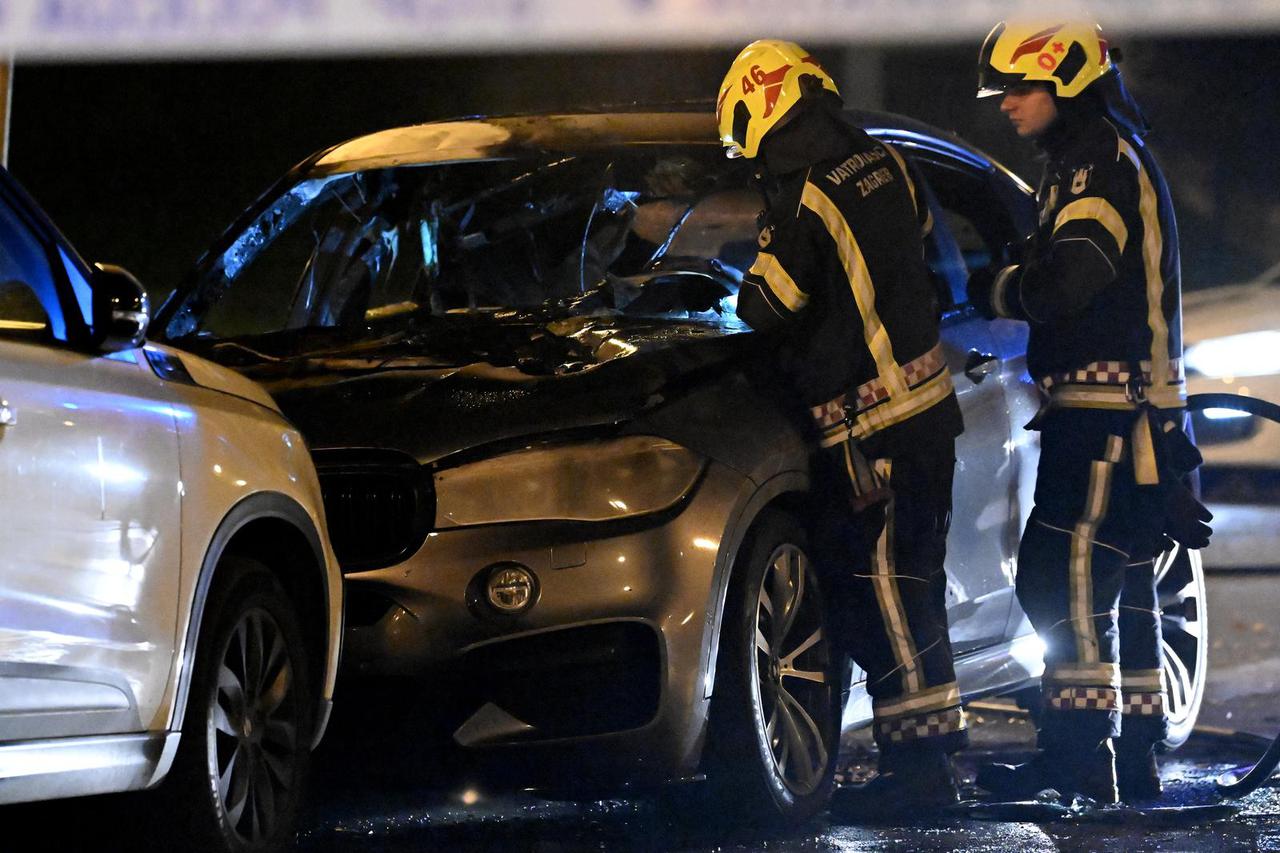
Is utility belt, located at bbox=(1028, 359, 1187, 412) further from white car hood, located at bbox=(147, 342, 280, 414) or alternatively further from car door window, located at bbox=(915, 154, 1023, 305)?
white car hood, located at bbox=(147, 342, 280, 414)

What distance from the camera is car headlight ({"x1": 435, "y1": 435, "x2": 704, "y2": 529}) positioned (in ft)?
17.7

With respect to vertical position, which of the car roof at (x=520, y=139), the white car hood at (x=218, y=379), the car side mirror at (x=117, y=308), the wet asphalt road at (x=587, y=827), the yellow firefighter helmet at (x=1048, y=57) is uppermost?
the yellow firefighter helmet at (x=1048, y=57)

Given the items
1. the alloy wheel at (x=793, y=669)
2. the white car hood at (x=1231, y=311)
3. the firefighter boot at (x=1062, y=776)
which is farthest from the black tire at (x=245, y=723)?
the white car hood at (x=1231, y=311)

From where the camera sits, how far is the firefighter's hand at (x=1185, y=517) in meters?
6.52

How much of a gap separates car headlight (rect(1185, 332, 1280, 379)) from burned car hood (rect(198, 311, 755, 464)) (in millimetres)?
4548

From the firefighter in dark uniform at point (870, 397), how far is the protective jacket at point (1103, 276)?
0.40m

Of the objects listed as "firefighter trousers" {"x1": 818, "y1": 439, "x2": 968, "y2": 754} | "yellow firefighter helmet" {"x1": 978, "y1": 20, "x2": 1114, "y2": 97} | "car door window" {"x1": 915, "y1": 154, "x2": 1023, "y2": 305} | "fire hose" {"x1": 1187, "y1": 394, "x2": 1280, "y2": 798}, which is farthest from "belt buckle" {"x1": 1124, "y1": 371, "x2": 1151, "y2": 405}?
"car door window" {"x1": 915, "y1": 154, "x2": 1023, "y2": 305}

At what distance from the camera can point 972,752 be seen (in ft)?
24.4

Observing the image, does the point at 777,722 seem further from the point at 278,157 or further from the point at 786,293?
the point at 278,157

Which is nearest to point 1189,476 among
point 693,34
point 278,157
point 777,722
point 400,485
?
point 777,722

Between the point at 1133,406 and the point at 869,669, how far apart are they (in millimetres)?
1023

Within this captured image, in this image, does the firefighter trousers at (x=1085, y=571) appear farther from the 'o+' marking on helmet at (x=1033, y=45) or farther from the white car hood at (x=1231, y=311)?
the white car hood at (x=1231, y=311)

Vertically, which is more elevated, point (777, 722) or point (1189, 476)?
point (1189, 476)

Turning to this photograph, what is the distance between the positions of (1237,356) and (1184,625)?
119 inches
